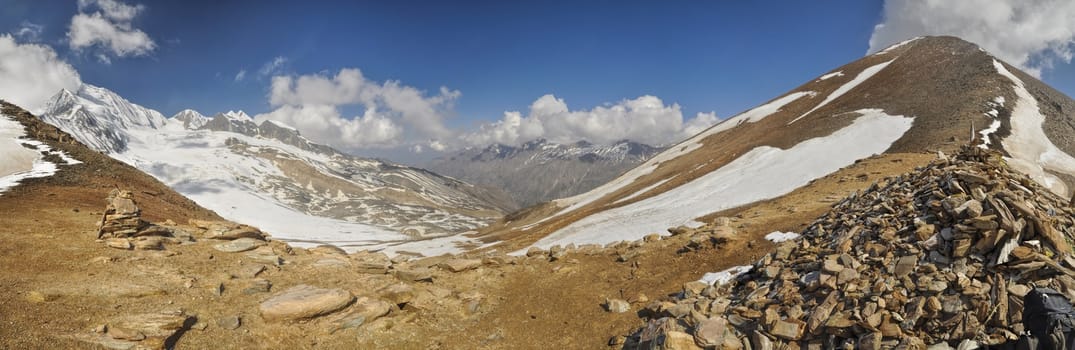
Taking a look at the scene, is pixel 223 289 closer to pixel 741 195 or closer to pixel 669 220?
pixel 669 220

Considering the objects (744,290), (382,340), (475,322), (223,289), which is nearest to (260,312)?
(223,289)

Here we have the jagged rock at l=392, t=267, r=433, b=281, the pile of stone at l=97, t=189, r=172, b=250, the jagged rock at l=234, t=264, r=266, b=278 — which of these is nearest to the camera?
the jagged rock at l=234, t=264, r=266, b=278

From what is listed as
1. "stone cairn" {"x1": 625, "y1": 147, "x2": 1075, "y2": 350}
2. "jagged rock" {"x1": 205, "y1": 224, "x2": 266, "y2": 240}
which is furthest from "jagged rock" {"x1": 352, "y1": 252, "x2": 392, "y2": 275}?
"stone cairn" {"x1": 625, "y1": 147, "x2": 1075, "y2": 350}

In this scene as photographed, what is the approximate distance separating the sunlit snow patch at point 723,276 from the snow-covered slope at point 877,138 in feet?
64.0

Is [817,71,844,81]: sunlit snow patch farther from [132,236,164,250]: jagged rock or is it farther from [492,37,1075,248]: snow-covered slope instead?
[132,236,164,250]: jagged rock

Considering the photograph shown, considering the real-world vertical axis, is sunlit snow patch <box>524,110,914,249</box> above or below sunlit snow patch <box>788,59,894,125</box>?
below

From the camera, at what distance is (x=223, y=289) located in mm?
16516

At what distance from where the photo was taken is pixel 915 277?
10.7 m

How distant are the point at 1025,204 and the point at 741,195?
35.5 meters

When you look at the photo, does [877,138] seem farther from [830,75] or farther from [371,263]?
[830,75]

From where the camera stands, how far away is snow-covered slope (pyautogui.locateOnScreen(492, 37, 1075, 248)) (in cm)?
3959

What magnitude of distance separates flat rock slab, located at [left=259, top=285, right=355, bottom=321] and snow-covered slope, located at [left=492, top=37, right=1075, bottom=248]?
30038 millimetres

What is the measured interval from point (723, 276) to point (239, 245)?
76.2 feet

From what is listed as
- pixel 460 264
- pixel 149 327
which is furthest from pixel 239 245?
pixel 460 264
